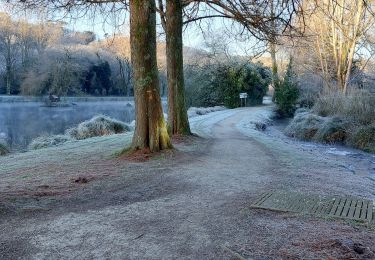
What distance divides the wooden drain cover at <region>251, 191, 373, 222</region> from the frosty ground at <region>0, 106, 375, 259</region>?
9.1 inches

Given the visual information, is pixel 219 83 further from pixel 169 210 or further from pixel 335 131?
pixel 169 210

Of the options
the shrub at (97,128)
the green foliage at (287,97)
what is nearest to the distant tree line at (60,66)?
the green foliage at (287,97)

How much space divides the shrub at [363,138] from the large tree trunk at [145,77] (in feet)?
27.5

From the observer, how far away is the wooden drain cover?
18.5ft

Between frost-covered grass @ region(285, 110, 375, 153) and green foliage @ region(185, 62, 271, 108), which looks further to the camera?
green foliage @ region(185, 62, 271, 108)

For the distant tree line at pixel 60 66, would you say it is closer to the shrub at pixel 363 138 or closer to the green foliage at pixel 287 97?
the green foliage at pixel 287 97

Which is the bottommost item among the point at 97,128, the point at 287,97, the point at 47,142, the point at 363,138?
the point at 47,142

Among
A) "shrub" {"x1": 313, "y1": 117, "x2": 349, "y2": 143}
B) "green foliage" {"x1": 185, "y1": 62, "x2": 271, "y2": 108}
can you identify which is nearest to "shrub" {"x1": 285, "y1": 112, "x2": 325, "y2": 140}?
"shrub" {"x1": 313, "y1": 117, "x2": 349, "y2": 143}

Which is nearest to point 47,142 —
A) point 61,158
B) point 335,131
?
point 61,158

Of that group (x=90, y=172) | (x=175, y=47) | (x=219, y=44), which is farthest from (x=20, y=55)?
(x=90, y=172)

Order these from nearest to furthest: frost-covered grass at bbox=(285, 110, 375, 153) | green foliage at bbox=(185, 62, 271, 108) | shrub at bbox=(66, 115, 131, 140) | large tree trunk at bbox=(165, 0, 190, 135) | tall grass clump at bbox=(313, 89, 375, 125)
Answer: large tree trunk at bbox=(165, 0, 190, 135)
frost-covered grass at bbox=(285, 110, 375, 153)
tall grass clump at bbox=(313, 89, 375, 125)
shrub at bbox=(66, 115, 131, 140)
green foliage at bbox=(185, 62, 271, 108)

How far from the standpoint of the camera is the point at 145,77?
10.5 meters

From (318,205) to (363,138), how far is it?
35.7 feet

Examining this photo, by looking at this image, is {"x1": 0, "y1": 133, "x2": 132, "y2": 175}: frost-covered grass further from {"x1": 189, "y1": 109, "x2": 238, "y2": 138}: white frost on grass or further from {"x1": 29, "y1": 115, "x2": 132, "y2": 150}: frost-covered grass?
{"x1": 29, "y1": 115, "x2": 132, "y2": 150}: frost-covered grass
